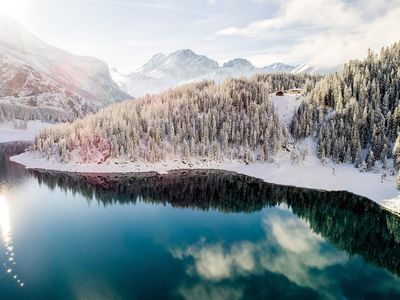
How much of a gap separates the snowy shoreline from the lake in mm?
4329

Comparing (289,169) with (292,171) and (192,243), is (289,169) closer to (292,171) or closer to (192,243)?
(292,171)

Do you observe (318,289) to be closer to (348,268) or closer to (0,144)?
(348,268)

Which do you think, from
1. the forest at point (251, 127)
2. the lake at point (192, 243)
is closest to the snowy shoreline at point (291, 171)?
the forest at point (251, 127)

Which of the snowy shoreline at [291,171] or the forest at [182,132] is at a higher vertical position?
the forest at [182,132]

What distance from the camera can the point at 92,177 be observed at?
369 feet

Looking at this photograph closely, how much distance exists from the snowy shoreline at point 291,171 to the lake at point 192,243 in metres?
4.33

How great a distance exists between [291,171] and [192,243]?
58.9 m

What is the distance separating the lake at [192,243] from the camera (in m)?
45.1

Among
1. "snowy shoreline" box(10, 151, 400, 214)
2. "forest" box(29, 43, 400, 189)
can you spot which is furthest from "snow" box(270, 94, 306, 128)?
"snowy shoreline" box(10, 151, 400, 214)

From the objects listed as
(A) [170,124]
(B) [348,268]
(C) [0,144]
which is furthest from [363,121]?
(C) [0,144]

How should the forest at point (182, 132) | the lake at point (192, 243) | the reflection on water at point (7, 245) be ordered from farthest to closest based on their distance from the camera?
the forest at point (182, 132)
the reflection on water at point (7, 245)
the lake at point (192, 243)

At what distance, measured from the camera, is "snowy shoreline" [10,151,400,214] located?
293ft

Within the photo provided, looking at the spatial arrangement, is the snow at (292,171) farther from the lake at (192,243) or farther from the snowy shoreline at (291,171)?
the lake at (192,243)

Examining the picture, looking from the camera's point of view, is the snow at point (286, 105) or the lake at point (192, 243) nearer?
the lake at point (192, 243)
